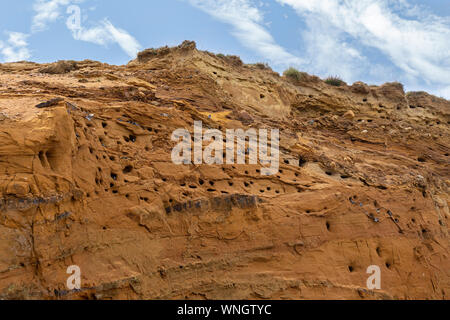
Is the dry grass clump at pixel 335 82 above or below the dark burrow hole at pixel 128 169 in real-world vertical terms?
above

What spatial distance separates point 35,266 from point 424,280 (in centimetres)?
948

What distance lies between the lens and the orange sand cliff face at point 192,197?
19.8 ft

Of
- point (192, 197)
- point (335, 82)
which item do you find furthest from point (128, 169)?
point (335, 82)

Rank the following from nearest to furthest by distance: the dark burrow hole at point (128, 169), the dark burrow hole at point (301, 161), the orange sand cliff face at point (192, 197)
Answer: the orange sand cliff face at point (192, 197) < the dark burrow hole at point (128, 169) < the dark burrow hole at point (301, 161)

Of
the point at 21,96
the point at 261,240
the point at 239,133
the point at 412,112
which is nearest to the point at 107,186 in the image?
the point at 21,96

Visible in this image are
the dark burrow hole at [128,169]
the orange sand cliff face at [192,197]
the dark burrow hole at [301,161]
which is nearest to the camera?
the orange sand cliff face at [192,197]

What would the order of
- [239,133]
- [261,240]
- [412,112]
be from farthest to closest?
1. [412,112]
2. [239,133]
3. [261,240]

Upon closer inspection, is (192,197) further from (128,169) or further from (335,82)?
(335,82)

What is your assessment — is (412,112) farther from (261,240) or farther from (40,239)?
(40,239)

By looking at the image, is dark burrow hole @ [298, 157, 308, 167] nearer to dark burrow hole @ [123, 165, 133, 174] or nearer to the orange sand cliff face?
→ the orange sand cliff face

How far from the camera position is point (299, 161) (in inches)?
412

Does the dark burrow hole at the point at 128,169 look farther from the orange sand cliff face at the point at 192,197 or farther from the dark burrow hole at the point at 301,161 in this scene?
the dark burrow hole at the point at 301,161

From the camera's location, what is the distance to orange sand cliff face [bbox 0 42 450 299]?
238 inches

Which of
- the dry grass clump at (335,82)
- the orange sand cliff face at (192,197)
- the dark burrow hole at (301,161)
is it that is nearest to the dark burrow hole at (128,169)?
the orange sand cliff face at (192,197)
